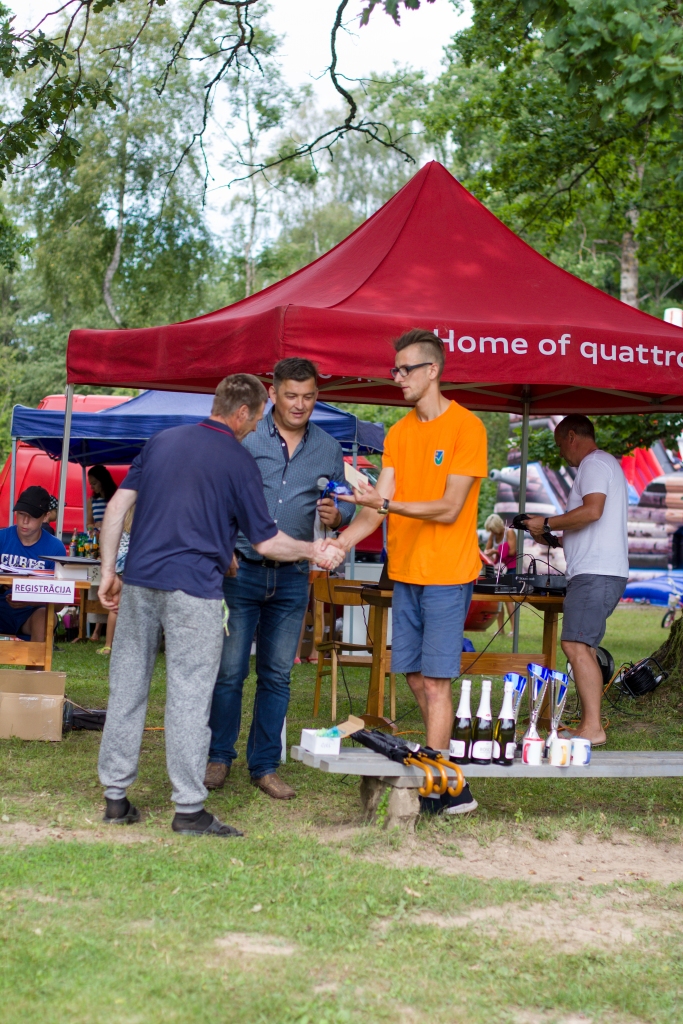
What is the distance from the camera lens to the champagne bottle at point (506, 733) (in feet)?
14.4

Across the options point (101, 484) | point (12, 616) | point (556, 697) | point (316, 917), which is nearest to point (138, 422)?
point (101, 484)

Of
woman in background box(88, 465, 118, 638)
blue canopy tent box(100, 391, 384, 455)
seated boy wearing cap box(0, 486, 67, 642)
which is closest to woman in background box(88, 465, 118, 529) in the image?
woman in background box(88, 465, 118, 638)

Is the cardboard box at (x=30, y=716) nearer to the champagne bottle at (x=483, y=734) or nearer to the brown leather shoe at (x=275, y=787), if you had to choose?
the brown leather shoe at (x=275, y=787)

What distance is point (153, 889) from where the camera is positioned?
11.4 ft

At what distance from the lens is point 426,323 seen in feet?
16.9

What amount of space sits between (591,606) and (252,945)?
3130 millimetres

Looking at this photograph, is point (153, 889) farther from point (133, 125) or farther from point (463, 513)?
point (133, 125)

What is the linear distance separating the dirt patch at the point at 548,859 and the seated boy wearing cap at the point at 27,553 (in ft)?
10.5

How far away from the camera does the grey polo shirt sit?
4773mm

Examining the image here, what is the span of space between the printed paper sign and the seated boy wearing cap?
0.81 meters

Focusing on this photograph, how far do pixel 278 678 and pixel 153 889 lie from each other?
4.90ft

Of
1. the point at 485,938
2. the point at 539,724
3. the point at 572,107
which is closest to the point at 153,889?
the point at 485,938

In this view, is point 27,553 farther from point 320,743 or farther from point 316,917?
point 316,917

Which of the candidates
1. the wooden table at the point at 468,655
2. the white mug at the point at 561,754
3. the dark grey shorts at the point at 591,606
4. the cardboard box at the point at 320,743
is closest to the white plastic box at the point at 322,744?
the cardboard box at the point at 320,743
